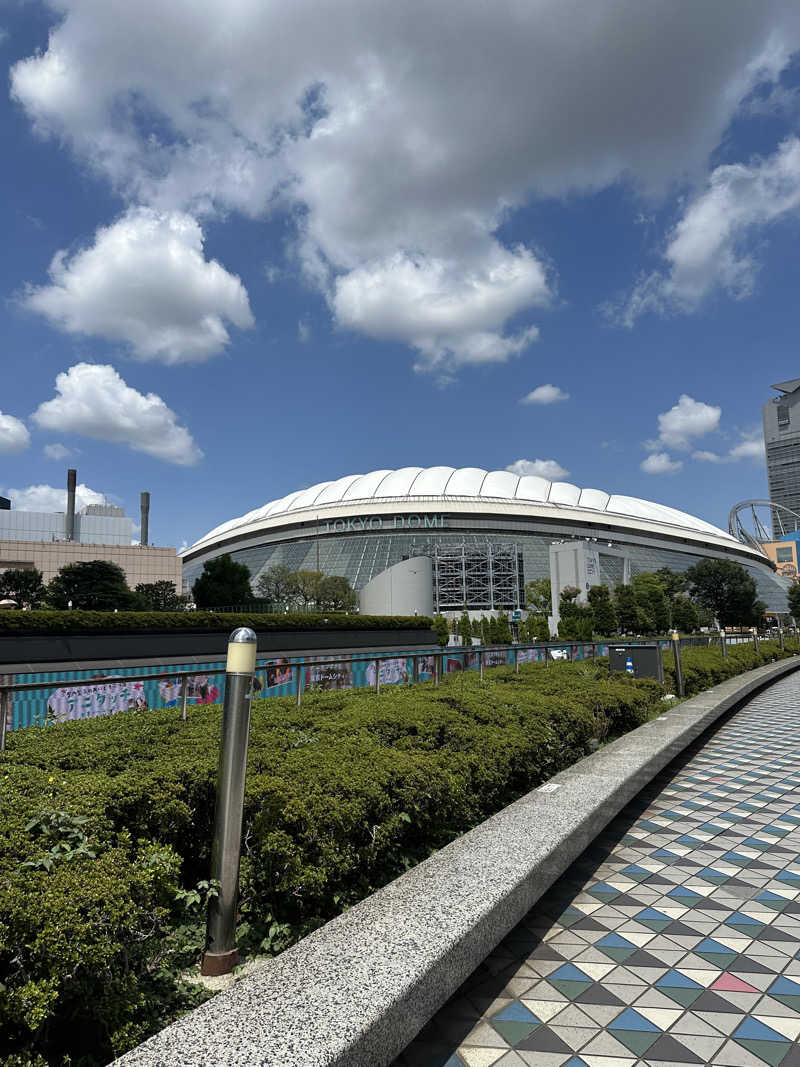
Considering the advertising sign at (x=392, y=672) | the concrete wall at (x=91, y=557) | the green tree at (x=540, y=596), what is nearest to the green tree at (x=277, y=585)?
the green tree at (x=540, y=596)

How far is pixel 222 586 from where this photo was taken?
3828cm

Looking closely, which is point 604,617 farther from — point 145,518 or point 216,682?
point 145,518

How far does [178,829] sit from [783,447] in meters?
212

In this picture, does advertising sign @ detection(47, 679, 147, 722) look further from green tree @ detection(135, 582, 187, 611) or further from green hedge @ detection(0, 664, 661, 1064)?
green tree @ detection(135, 582, 187, 611)

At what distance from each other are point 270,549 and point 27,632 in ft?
163

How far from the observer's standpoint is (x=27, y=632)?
16812 mm

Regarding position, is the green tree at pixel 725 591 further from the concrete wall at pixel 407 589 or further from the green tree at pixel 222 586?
the green tree at pixel 222 586

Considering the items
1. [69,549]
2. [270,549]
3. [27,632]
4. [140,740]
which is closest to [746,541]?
[270,549]

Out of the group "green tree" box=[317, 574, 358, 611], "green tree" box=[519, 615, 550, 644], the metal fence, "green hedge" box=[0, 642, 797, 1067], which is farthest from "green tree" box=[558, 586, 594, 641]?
"green hedge" box=[0, 642, 797, 1067]

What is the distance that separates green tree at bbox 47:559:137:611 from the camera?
4747 centimetres

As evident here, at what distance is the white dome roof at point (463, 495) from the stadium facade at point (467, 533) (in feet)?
0.46

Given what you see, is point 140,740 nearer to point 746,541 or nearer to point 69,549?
point 69,549

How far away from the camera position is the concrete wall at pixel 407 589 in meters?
34.0

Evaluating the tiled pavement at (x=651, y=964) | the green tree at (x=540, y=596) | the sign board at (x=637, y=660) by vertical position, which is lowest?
the tiled pavement at (x=651, y=964)
